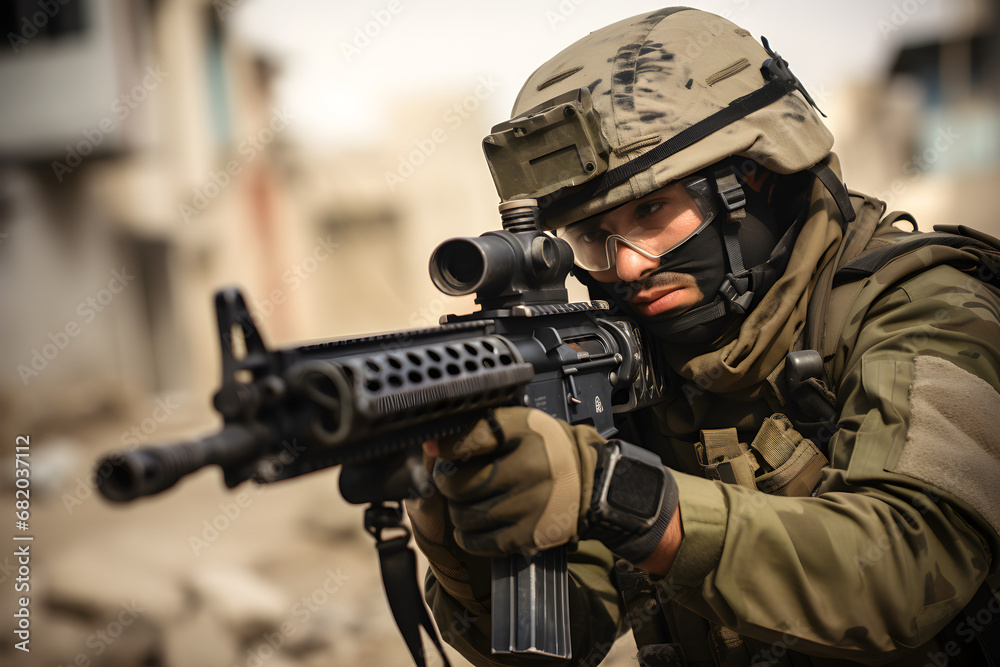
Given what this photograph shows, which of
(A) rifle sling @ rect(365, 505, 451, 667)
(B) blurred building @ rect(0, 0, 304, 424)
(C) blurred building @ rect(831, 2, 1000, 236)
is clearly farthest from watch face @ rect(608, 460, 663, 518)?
(C) blurred building @ rect(831, 2, 1000, 236)

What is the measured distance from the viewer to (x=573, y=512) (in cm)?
169

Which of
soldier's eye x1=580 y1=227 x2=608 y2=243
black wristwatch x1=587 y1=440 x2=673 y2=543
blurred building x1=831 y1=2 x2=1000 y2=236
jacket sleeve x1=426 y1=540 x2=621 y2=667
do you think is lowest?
jacket sleeve x1=426 y1=540 x2=621 y2=667

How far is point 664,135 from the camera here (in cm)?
241

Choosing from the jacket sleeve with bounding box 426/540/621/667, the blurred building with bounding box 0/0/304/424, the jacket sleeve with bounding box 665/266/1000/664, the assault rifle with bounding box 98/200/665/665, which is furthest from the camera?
the blurred building with bounding box 0/0/304/424

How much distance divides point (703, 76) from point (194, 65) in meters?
8.95

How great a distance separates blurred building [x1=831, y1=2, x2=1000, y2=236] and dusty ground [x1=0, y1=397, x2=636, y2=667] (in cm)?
1213

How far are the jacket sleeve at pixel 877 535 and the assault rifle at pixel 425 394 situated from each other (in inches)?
17.6

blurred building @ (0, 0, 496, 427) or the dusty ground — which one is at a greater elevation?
blurred building @ (0, 0, 496, 427)

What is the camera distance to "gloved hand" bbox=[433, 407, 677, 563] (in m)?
1.64

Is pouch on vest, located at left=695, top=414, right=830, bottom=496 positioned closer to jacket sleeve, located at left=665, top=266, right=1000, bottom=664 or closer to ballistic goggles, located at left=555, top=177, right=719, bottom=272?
jacket sleeve, located at left=665, top=266, right=1000, bottom=664

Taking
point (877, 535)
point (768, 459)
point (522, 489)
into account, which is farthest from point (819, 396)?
point (522, 489)

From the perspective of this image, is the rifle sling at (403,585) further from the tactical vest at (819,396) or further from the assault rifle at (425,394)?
the tactical vest at (819,396)

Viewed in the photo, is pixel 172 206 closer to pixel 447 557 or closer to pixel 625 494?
pixel 447 557

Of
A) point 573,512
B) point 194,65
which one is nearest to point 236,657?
point 573,512
